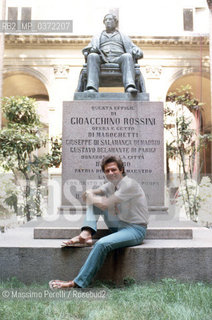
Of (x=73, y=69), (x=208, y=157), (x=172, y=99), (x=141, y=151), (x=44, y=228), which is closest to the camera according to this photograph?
(x=44, y=228)

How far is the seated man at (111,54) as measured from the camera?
564cm

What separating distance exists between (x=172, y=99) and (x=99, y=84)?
17.7ft

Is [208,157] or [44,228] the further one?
[208,157]

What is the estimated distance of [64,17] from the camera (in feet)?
63.6

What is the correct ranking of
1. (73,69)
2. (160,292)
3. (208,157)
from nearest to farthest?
1. (160,292)
2. (73,69)
3. (208,157)

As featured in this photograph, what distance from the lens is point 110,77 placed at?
19.5ft

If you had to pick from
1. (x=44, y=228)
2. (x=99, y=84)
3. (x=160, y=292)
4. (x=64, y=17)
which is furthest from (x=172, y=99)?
(x=64, y=17)

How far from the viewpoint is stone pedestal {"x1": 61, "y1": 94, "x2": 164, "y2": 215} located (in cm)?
527

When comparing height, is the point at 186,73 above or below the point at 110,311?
above

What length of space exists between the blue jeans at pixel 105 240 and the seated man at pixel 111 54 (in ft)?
7.99

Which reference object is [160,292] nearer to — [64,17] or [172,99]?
[172,99]

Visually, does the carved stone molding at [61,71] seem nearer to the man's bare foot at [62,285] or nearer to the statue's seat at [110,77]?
the statue's seat at [110,77]

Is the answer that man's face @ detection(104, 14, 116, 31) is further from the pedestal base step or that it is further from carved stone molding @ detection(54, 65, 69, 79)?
carved stone molding @ detection(54, 65, 69, 79)

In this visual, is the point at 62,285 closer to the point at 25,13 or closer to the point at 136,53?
the point at 136,53
